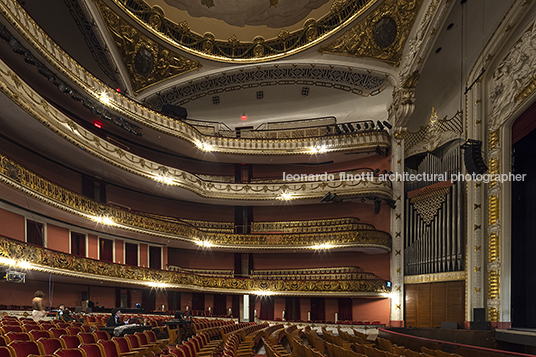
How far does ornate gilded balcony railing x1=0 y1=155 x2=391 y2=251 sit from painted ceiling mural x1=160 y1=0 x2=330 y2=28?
802 cm

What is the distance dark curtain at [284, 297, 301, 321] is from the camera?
16.3m

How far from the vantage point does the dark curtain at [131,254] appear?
595 inches

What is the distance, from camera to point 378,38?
51.2 feet

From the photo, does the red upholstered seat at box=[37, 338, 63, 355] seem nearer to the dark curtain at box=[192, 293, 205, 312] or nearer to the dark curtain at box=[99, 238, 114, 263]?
the dark curtain at box=[99, 238, 114, 263]

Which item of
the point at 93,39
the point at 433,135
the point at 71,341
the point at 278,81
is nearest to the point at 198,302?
the point at 278,81

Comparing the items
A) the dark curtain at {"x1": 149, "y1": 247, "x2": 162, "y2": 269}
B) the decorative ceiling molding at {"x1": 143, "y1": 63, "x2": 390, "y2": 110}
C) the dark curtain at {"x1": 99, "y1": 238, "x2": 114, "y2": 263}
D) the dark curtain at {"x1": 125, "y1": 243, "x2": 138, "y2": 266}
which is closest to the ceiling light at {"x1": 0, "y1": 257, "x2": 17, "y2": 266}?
the dark curtain at {"x1": 99, "y1": 238, "x2": 114, "y2": 263}

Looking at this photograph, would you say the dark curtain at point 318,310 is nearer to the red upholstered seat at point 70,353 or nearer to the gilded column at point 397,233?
the gilded column at point 397,233

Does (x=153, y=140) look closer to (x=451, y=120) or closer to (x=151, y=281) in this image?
(x=151, y=281)

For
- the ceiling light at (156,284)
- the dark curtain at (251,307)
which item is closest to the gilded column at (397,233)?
the dark curtain at (251,307)

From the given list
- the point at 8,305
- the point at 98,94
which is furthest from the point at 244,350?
the point at 98,94

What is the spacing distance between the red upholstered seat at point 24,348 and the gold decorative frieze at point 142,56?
46.4 feet

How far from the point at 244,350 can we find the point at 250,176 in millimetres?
14332

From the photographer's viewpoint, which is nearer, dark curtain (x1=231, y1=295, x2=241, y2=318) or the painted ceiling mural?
the painted ceiling mural

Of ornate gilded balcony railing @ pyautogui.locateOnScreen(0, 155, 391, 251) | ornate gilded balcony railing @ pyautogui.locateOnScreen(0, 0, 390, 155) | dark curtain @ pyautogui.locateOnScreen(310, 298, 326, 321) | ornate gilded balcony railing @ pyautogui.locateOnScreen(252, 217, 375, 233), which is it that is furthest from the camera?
ornate gilded balcony railing @ pyautogui.locateOnScreen(252, 217, 375, 233)
